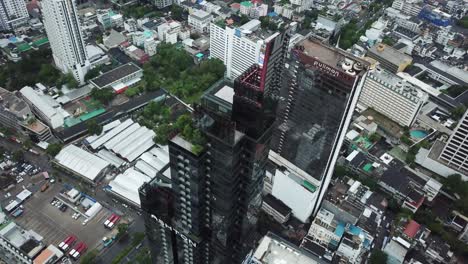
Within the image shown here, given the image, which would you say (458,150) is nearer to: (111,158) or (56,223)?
(111,158)

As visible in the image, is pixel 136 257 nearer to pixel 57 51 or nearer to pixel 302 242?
pixel 302 242

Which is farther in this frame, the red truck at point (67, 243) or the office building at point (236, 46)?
the office building at point (236, 46)

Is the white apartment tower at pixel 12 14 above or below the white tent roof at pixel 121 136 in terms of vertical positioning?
above

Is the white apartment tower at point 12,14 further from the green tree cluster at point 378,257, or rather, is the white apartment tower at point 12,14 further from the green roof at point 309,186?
the green tree cluster at point 378,257

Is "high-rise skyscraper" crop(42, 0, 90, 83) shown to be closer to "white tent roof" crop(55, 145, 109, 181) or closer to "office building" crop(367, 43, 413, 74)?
"white tent roof" crop(55, 145, 109, 181)

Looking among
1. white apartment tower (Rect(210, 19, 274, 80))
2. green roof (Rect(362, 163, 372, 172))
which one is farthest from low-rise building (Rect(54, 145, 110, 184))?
green roof (Rect(362, 163, 372, 172))

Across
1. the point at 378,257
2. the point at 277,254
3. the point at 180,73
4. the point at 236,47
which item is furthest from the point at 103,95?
the point at 378,257

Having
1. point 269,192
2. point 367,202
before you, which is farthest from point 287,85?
point 367,202

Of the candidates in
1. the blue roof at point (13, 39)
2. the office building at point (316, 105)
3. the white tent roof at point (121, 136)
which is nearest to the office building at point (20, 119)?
the white tent roof at point (121, 136)
